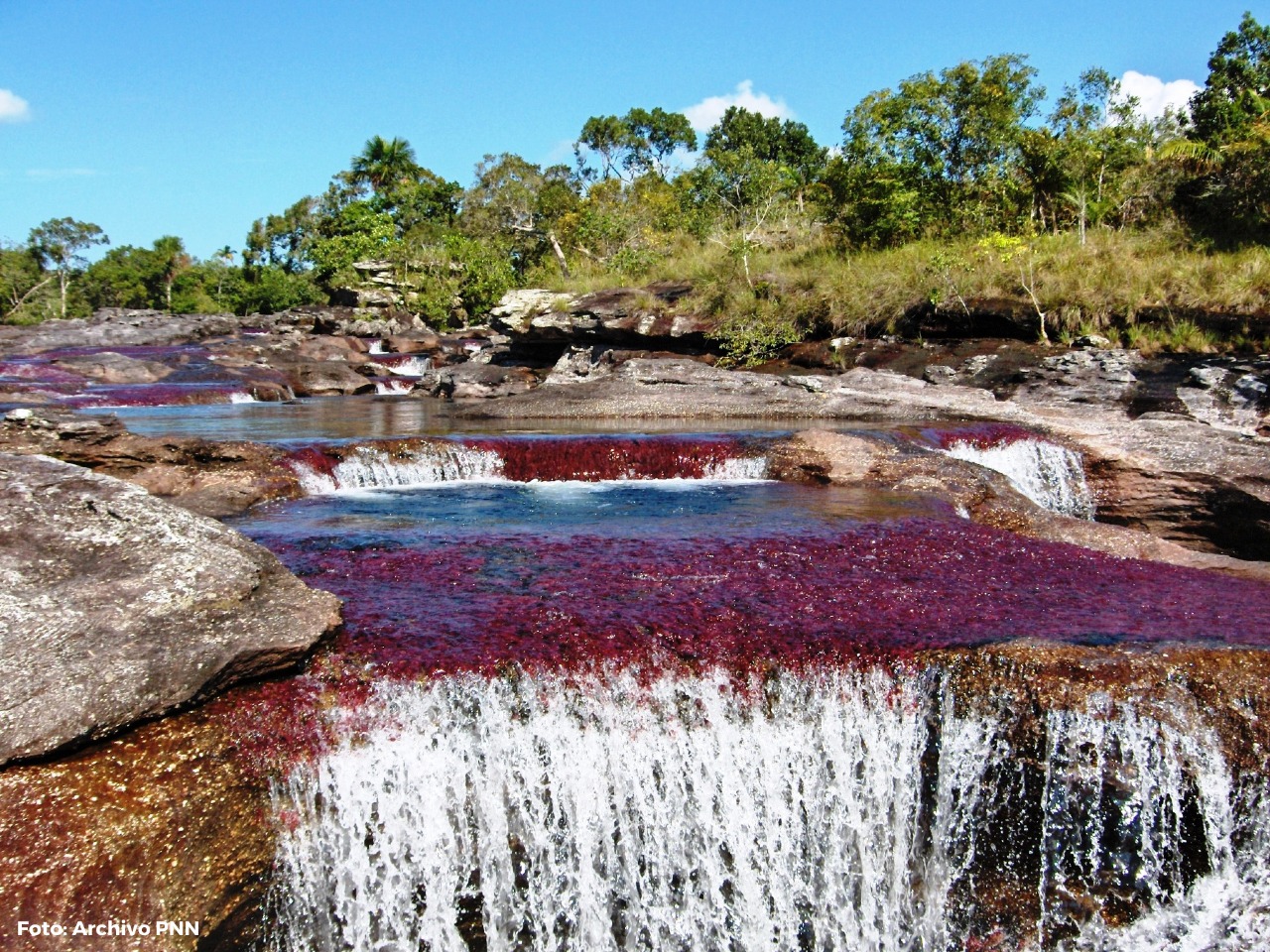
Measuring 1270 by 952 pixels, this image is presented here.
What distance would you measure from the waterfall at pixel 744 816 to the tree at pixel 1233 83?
25137 mm

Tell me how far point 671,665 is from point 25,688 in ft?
9.29

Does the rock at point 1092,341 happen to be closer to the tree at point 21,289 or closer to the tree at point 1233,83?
the tree at point 1233,83

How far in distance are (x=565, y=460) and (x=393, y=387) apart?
15.2 m

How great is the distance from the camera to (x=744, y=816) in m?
4.46

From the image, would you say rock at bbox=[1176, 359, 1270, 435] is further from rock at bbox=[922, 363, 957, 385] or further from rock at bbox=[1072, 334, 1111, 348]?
rock at bbox=[922, 363, 957, 385]

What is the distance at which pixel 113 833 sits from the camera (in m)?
3.46

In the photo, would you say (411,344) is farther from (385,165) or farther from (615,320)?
(385,165)

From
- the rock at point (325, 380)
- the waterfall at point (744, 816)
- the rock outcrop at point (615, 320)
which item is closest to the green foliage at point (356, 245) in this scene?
the rock at point (325, 380)

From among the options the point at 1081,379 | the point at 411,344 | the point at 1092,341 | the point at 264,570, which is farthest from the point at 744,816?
the point at 411,344

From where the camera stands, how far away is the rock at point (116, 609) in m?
3.67

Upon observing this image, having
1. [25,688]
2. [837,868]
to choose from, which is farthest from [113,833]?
[837,868]

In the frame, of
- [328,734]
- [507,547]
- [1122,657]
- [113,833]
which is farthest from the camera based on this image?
[507,547]

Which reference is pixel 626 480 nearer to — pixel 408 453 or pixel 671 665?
pixel 408 453

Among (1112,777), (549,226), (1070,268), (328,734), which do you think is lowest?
(1112,777)
